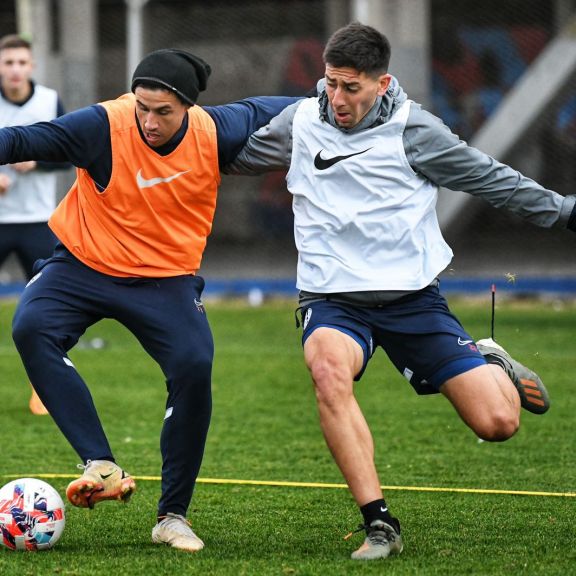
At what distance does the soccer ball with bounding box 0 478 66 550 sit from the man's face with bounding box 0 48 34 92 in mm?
4619

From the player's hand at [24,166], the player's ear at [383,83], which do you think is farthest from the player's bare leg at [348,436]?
the player's hand at [24,166]

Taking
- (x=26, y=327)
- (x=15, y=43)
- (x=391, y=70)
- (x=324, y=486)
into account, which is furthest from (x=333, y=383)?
(x=391, y=70)

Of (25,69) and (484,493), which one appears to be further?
(25,69)

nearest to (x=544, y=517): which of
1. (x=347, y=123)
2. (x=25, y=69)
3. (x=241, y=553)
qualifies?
(x=241, y=553)

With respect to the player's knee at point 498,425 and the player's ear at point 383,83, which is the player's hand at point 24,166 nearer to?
the player's ear at point 383,83

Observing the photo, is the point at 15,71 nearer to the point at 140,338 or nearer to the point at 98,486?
the point at 140,338

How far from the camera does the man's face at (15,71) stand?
9.02 metres

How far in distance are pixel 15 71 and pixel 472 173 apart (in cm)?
485

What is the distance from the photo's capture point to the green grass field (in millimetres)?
4898

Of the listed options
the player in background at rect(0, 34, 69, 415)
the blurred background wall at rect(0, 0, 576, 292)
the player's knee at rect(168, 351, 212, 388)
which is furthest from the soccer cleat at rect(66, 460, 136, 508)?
the blurred background wall at rect(0, 0, 576, 292)

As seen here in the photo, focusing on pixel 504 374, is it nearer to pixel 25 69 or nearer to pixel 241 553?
pixel 241 553

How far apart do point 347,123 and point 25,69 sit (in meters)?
4.60

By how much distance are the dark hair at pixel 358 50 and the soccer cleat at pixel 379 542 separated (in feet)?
5.79

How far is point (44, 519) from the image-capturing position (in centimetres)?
509
